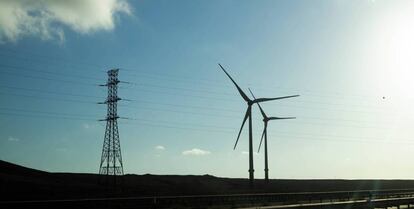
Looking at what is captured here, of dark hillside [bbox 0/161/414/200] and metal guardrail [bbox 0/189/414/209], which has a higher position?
dark hillside [bbox 0/161/414/200]

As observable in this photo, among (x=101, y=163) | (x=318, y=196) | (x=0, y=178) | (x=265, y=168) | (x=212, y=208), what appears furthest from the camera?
(x=265, y=168)

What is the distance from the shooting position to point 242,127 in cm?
7219

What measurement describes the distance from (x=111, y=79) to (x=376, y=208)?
44435mm

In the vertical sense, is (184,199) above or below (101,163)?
below

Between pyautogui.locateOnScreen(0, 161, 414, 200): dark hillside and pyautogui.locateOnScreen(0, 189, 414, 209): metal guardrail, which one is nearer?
pyautogui.locateOnScreen(0, 189, 414, 209): metal guardrail

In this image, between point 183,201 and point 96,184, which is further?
point 96,184

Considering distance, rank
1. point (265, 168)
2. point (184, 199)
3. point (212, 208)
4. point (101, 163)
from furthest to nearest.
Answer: point (265, 168) < point (101, 163) < point (184, 199) < point (212, 208)

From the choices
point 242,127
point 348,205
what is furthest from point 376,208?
point 242,127

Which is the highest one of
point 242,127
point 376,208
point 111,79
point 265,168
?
point 111,79

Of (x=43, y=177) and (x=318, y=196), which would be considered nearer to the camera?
(x=318, y=196)

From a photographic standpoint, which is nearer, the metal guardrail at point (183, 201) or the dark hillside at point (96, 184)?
the metal guardrail at point (183, 201)

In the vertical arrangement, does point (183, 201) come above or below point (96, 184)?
below

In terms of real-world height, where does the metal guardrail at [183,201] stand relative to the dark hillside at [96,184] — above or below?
below

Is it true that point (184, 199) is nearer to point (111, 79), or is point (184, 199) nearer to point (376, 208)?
point (376, 208)
